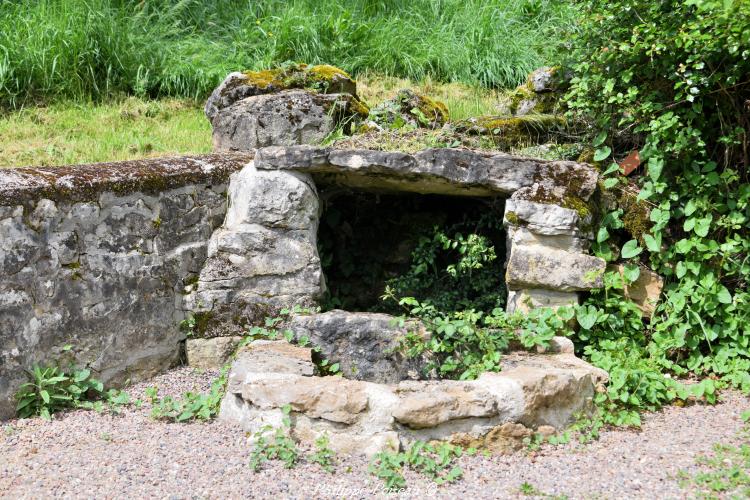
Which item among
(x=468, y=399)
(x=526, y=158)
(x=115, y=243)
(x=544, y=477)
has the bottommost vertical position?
(x=544, y=477)

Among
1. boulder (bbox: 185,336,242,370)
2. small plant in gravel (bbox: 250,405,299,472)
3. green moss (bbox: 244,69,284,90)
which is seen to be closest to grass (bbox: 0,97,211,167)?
green moss (bbox: 244,69,284,90)

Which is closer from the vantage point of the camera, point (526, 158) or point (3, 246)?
point (3, 246)

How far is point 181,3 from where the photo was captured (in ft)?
27.7

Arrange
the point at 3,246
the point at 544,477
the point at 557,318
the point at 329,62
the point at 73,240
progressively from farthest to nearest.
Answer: the point at 329,62 < the point at 557,318 < the point at 73,240 < the point at 3,246 < the point at 544,477

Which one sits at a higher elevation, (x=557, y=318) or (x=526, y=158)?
(x=526, y=158)

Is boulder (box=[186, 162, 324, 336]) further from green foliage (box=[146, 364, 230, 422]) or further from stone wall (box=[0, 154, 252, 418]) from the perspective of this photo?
green foliage (box=[146, 364, 230, 422])

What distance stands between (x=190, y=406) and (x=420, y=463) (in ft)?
4.53

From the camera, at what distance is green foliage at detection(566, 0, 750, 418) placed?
14.8ft

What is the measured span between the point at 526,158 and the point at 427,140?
0.74 meters

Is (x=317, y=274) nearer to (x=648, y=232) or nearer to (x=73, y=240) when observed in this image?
(x=73, y=240)

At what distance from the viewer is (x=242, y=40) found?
27.6 ft

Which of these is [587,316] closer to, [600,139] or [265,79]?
[600,139]

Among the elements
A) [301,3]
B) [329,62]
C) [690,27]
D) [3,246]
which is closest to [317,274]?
[3,246]

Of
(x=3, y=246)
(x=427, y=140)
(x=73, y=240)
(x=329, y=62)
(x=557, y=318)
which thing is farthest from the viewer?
(x=329, y=62)
